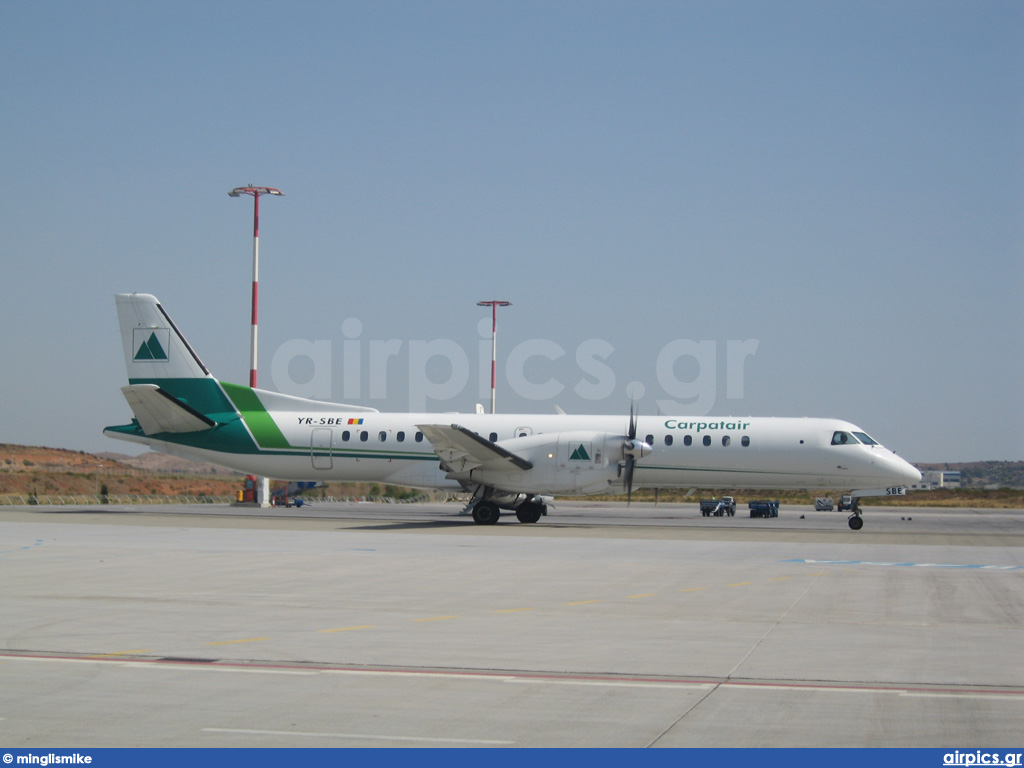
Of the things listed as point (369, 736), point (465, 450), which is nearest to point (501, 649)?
point (369, 736)

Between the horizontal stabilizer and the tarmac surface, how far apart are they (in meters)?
12.5

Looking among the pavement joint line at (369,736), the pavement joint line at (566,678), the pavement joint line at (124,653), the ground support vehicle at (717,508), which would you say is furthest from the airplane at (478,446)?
the pavement joint line at (369,736)

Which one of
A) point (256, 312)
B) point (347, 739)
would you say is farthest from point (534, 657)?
point (256, 312)

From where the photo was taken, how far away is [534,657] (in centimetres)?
929

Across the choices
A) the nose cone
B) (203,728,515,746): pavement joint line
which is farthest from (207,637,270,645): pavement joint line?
the nose cone

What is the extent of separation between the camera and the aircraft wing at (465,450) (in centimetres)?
2930

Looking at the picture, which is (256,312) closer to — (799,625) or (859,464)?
(859,464)

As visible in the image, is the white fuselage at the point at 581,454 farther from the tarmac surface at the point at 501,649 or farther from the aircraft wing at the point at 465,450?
the tarmac surface at the point at 501,649

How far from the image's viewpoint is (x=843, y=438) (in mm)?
32375

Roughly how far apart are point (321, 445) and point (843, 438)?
18.0 metres

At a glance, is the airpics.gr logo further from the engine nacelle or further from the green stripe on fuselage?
the engine nacelle

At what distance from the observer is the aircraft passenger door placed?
33.7 m

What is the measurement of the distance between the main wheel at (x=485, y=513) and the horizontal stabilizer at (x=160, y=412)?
1002cm
